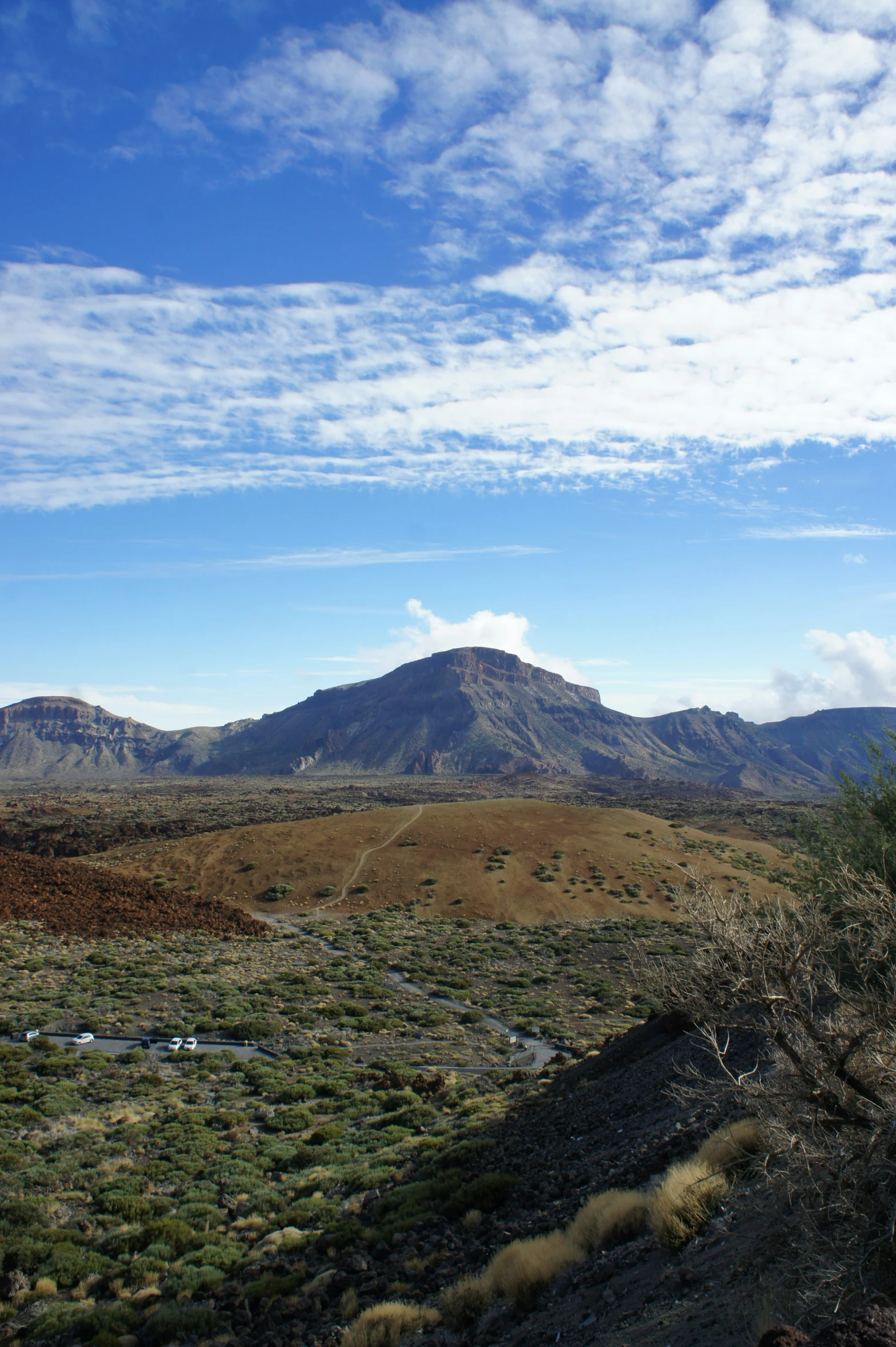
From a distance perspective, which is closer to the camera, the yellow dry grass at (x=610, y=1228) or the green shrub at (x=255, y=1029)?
the yellow dry grass at (x=610, y=1228)

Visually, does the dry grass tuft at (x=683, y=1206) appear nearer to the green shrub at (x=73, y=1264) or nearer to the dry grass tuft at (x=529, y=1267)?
the dry grass tuft at (x=529, y=1267)

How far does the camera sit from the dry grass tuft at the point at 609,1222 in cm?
859

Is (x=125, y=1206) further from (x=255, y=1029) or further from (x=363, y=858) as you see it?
(x=363, y=858)

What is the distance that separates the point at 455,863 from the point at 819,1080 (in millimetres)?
53285

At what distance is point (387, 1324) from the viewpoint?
8.20 metres

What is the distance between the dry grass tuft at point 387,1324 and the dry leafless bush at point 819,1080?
469cm

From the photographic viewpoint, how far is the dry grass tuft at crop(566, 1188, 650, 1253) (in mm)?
8594

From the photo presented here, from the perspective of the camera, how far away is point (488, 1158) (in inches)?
538

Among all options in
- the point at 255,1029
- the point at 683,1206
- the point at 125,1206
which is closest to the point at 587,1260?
the point at 683,1206

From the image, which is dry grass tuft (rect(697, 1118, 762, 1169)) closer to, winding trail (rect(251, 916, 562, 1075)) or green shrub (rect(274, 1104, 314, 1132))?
green shrub (rect(274, 1104, 314, 1132))

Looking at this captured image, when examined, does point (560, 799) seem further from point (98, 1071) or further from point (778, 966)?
point (778, 966)

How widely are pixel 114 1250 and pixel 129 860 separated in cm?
4988

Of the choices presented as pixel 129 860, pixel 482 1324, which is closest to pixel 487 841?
pixel 129 860

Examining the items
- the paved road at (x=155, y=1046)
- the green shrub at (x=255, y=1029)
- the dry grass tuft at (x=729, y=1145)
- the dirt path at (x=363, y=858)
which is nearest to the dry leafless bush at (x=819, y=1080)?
the dry grass tuft at (x=729, y=1145)
